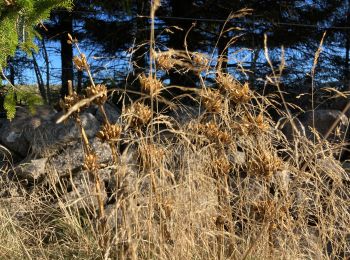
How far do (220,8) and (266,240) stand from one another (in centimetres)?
507

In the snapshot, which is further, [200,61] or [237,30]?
[237,30]

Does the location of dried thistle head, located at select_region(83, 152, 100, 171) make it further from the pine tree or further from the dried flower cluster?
the pine tree

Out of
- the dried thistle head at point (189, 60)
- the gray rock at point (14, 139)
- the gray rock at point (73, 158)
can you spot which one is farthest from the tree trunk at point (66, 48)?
the dried thistle head at point (189, 60)

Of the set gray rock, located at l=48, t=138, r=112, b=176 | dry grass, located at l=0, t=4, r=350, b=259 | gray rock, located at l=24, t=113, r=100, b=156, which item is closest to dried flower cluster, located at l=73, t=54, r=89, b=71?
dry grass, located at l=0, t=4, r=350, b=259

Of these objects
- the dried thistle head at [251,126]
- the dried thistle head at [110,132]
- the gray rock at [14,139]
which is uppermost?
the dried thistle head at [110,132]

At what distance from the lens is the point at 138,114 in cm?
176

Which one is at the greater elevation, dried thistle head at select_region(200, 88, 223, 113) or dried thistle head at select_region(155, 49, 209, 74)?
Answer: dried thistle head at select_region(155, 49, 209, 74)

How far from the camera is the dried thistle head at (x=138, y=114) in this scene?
1727 millimetres

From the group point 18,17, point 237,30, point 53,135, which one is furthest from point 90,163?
point 237,30

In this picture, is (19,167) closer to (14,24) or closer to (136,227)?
(14,24)

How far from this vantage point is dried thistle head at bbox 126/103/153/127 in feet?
5.66

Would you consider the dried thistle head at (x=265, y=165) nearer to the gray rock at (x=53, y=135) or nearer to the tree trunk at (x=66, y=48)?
the gray rock at (x=53, y=135)

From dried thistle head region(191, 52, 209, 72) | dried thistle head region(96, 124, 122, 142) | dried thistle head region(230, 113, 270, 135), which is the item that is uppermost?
dried thistle head region(191, 52, 209, 72)

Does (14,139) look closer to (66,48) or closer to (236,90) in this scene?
(66,48)
